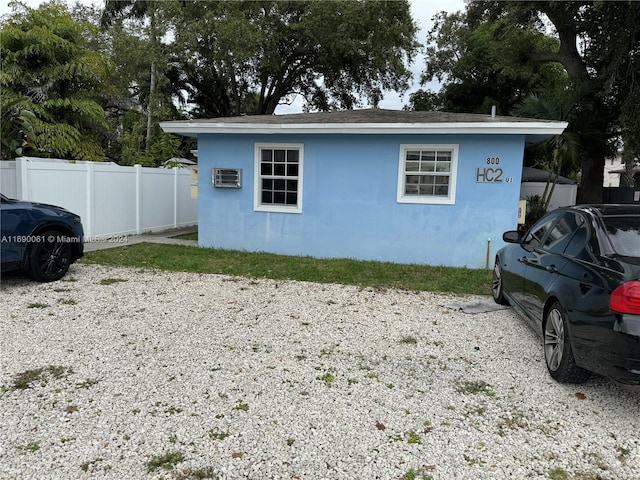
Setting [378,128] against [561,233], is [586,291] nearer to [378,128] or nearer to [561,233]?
[561,233]

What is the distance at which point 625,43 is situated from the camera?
13.1 meters

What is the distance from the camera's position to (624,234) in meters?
3.76

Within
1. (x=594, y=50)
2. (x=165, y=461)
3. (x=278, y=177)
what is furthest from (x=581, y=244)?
(x=594, y=50)

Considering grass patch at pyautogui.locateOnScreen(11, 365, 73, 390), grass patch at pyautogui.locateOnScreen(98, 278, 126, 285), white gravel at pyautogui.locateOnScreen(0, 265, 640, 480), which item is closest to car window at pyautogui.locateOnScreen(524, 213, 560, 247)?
white gravel at pyautogui.locateOnScreen(0, 265, 640, 480)

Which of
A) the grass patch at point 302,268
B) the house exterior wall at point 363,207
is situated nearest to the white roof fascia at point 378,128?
the house exterior wall at point 363,207

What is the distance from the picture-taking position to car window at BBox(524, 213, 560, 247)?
4942 millimetres

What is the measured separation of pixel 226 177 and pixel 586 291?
25.9ft

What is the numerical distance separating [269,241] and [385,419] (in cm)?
710

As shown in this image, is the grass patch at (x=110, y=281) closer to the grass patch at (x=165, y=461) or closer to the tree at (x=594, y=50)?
the grass patch at (x=165, y=461)

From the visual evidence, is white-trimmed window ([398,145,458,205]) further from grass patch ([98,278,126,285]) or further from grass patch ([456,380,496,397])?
grass patch ([456,380,496,397])

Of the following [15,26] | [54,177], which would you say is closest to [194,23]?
[15,26]

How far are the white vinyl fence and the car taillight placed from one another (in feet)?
33.4

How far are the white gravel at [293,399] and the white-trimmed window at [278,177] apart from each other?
14.3 ft

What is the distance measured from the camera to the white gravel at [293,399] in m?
2.68
